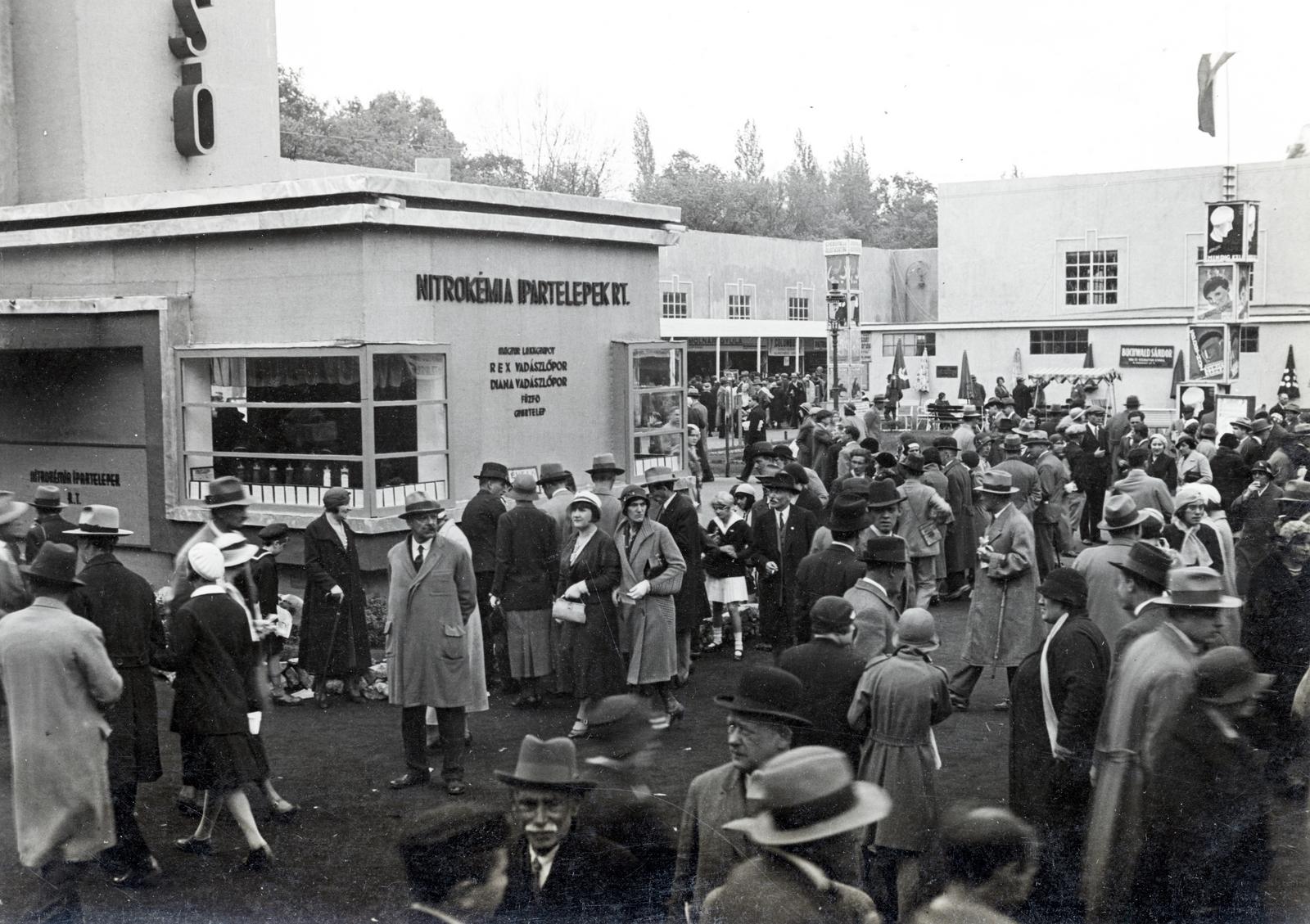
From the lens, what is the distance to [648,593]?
928 centimetres

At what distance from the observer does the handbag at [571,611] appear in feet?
30.4

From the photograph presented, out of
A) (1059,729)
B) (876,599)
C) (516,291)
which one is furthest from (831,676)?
(516,291)

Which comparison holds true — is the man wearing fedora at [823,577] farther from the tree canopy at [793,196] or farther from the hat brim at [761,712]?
the tree canopy at [793,196]

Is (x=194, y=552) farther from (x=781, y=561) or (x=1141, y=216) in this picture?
(x=1141, y=216)

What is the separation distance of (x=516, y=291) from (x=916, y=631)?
903 cm

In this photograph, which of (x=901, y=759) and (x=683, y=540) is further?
(x=683, y=540)

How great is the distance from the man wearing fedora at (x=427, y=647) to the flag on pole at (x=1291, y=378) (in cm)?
2793

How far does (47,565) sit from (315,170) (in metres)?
22.9

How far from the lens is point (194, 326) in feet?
45.8

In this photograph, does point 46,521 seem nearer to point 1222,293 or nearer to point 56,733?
point 56,733

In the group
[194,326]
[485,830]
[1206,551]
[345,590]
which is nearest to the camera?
[485,830]

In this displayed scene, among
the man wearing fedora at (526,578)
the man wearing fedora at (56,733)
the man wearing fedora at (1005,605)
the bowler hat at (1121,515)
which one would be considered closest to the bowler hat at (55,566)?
the man wearing fedora at (56,733)

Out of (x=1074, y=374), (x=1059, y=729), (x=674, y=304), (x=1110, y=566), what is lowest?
(x=1059, y=729)

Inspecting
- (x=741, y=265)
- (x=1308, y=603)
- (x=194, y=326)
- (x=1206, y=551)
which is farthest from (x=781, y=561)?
(x=741, y=265)
